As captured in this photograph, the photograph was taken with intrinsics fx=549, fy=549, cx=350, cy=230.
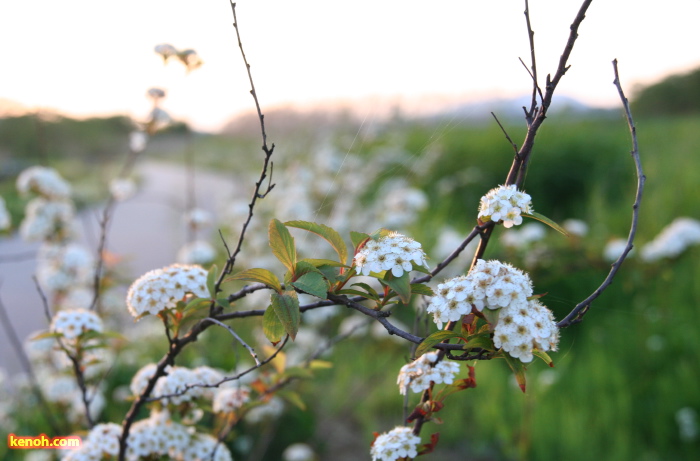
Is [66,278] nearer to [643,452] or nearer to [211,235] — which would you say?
[643,452]

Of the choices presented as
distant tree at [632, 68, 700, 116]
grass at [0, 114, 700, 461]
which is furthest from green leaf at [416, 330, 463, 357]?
distant tree at [632, 68, 700, 116]


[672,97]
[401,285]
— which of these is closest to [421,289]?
[401,285]

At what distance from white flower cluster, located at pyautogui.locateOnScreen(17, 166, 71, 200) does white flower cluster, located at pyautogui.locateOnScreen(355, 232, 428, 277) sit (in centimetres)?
223

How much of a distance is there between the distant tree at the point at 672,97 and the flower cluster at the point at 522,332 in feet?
51.1

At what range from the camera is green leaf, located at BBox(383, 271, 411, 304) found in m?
0.80

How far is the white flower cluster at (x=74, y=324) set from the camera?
1298mm

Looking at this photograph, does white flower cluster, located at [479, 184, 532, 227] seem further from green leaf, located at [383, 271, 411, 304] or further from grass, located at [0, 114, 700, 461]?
grass, located at [0, 114, 700, 461]

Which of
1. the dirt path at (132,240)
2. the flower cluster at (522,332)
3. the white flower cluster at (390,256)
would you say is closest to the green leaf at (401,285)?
the white flower cluster at (390,256)

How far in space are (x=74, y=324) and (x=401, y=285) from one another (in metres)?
0.90

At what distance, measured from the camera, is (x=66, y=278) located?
8.53 feet

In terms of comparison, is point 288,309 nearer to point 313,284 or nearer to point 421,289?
point 313,284

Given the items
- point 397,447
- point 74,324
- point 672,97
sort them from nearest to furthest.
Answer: point 397,447
point 74,324
point 672,97

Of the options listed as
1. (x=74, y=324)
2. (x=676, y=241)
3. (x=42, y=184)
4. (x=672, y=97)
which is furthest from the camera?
(x=672, y=97)

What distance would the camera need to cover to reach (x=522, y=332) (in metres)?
0.76
